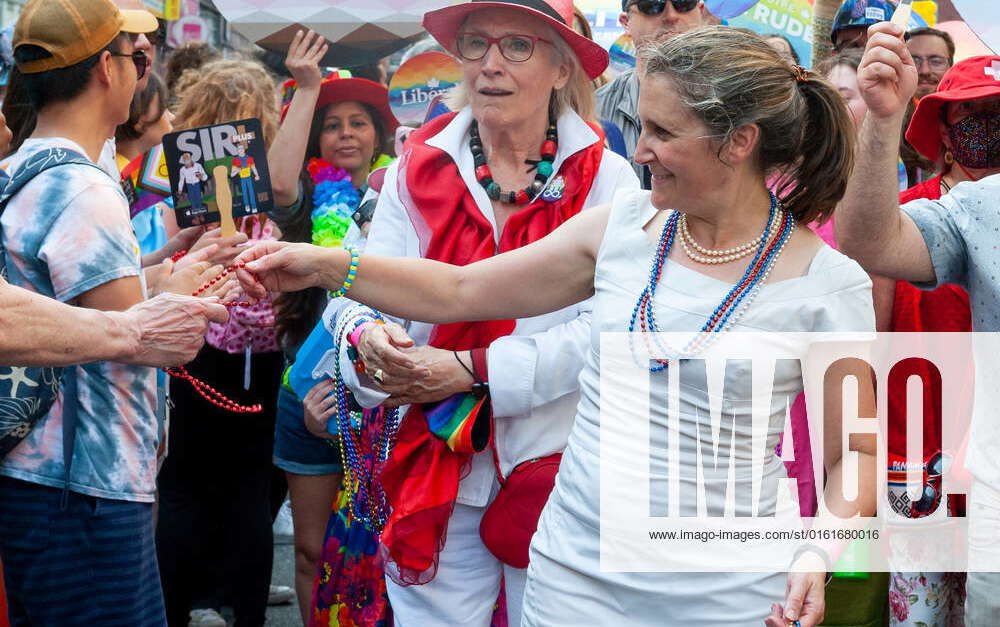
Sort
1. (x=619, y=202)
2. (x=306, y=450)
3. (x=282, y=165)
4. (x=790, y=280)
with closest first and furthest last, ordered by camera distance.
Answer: (x=790, y=280) → (x=619, y=202) → (x=306, y=450) → (x=282, y=165)

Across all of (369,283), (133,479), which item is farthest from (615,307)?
(133,479)

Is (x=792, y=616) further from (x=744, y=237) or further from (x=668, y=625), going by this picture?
(x=744, y=237)

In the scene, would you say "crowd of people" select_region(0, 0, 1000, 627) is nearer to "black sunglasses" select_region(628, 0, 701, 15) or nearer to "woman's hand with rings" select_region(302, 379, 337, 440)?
"woman's hand with rings" select_region(302, 379, 337, 440)

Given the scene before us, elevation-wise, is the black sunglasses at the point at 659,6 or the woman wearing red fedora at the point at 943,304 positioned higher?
the black sunglasses at the point at 659,6

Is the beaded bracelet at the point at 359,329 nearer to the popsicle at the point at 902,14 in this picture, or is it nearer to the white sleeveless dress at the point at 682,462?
the white sleeveless dress at the point at 682,462

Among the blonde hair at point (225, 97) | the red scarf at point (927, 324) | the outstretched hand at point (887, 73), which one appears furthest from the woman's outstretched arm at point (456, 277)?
the blonde hair at point (225, 97)

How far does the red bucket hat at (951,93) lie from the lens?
132 inches

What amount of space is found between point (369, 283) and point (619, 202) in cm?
62

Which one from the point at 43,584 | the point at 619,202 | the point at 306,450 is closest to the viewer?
the point at 619,202

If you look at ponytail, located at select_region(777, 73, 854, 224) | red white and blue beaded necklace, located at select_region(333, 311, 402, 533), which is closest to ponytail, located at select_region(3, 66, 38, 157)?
red white and blue beaded necklace, located at select_region(333, 311, 402, 533)

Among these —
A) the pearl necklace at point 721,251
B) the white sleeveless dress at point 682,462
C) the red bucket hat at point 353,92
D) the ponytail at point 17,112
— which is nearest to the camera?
the white sleeveless dress at point 682,462

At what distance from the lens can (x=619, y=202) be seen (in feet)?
8.63

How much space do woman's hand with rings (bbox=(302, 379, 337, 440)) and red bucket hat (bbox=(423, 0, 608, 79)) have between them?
1208mm

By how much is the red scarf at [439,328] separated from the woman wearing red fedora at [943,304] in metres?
1.10
